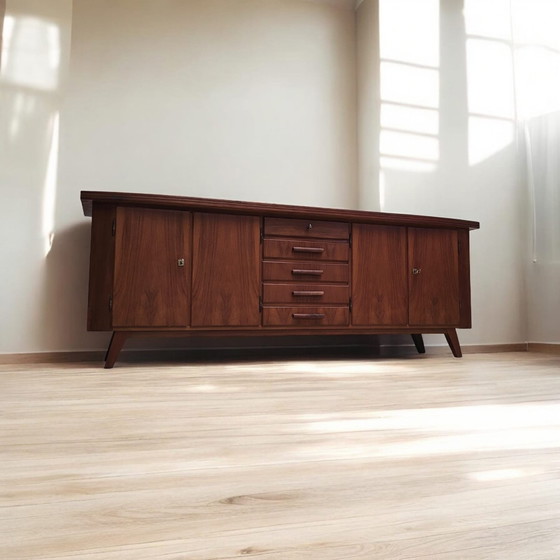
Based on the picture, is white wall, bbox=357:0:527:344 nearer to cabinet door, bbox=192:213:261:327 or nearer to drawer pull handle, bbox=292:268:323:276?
drawer pull handle, bbox=292:268:323:276

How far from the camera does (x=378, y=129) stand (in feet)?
9.80

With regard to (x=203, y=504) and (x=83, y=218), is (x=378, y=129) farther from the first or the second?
(x=203, y=504)

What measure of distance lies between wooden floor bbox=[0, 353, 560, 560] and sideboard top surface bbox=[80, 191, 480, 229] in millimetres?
920

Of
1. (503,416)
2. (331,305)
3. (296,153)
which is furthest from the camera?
(296,153)

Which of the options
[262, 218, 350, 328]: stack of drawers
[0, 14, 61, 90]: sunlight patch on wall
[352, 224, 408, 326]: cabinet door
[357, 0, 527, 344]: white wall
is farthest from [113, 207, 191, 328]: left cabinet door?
[357, 0, 527, 344]: white wall

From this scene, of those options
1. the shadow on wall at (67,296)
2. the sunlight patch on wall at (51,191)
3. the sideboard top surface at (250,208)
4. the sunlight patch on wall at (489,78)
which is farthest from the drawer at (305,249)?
the sunlight patch on wall at (489,78)

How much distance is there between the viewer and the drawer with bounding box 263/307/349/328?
2246mm

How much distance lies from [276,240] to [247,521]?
6.00ft

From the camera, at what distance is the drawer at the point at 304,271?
2.27 metres

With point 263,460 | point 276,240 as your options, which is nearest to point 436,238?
point 276,240

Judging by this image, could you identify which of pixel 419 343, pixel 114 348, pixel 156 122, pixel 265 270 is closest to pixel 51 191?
pixel 156 122

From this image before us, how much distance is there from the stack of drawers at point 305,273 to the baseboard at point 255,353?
1.47 ft

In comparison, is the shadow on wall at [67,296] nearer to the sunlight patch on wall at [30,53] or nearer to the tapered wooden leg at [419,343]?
the sunlight patch on wall at [30,53]

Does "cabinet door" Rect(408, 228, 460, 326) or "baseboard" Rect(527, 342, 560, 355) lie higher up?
"cabinet door" Rect(408, 228, 460, 326)
